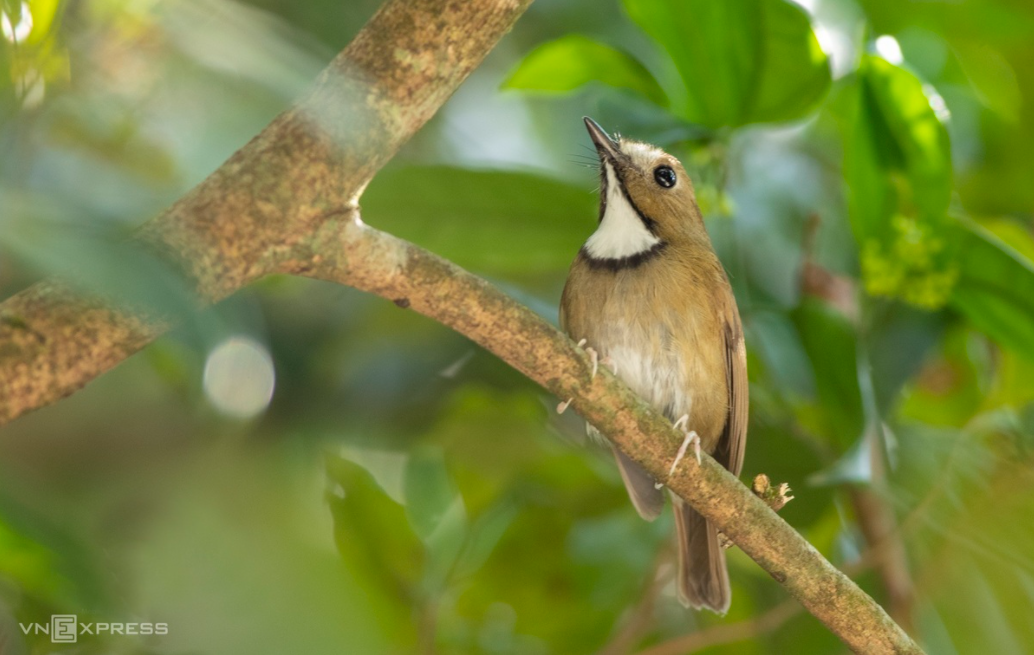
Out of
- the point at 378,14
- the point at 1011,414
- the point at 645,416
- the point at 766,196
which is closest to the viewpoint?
the point at 378,14

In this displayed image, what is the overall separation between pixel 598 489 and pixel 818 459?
2.67 ft

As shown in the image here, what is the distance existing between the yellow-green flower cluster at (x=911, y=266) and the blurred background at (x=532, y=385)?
11 millimetres

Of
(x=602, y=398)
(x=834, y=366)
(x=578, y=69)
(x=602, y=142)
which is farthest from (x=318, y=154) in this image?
(x=834, y=366)

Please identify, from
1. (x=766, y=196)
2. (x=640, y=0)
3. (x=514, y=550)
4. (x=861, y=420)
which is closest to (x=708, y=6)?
(x=640, y=0)

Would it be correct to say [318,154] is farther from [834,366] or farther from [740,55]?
[834,366]

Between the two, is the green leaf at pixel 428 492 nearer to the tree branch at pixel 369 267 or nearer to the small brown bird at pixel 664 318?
the small brown bird at pixel 664 318

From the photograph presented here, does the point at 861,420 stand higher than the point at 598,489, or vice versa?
the point at 861,420

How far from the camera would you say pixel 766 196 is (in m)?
3.75

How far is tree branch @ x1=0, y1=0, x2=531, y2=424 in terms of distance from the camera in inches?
64.6

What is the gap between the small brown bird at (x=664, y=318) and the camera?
121 inches

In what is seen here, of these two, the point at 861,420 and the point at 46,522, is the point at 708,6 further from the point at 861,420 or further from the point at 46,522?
the point at 46,522

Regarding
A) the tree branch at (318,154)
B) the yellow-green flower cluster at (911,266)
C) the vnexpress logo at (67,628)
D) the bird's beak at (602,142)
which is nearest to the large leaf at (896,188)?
the yellow-green flower cluster at (911,266)

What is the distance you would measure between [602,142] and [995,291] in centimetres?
126

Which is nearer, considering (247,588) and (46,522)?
(46,522)
